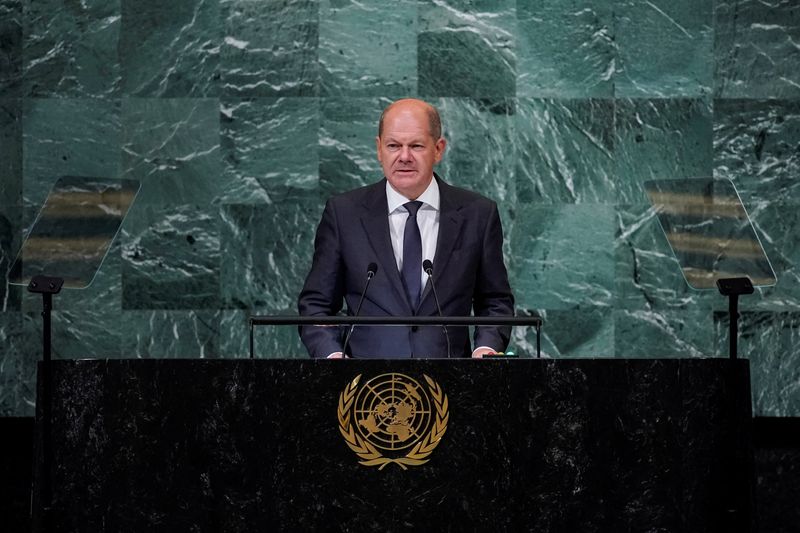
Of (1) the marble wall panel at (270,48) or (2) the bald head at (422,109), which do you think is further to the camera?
(1) the marble wall panel at (270,48)

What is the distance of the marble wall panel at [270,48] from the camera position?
561 centimetres

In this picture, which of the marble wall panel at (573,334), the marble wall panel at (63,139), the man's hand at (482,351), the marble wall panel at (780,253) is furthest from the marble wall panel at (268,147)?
the man's hand at (482,351)

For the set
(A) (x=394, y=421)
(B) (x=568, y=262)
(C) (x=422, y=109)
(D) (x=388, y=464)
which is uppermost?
(C) (x=422, y=109)

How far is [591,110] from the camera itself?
18.5 feet

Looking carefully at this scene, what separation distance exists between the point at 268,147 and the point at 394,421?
2.97m

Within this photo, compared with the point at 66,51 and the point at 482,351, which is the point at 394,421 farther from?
the point at 66,51

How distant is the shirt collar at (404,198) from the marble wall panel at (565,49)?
6.10ft

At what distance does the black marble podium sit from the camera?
9.39 feet

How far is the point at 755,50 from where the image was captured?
564 centimetres

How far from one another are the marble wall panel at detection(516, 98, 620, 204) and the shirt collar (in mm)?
1788

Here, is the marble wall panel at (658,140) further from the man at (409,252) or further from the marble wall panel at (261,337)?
the man at (409,252)

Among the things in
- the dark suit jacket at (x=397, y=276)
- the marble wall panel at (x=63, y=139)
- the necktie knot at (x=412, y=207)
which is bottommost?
the dark suit jacket at (x=397, y=276)

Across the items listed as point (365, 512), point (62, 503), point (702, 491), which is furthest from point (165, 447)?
point (702, 491)

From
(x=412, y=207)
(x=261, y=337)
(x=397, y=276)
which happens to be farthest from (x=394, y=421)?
(x=261, y=337)
